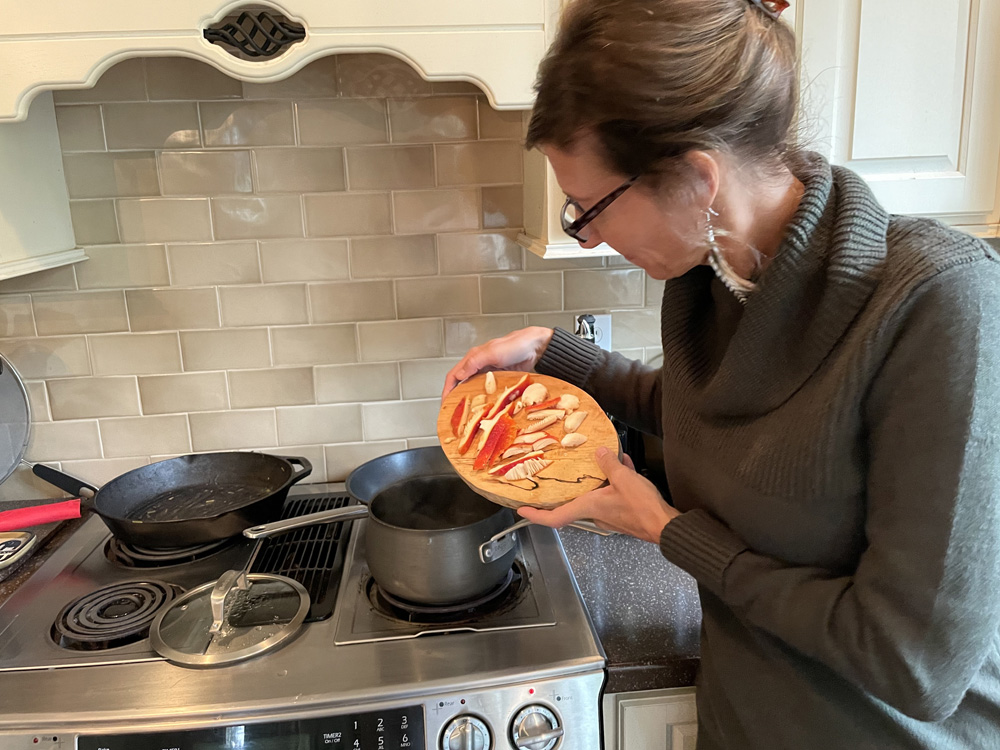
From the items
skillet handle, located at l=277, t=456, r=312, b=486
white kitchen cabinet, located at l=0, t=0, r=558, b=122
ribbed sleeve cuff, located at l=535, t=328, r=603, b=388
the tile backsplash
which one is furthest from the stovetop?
white kitchen cabinet, located at l=0, t=0, r=558, b=122

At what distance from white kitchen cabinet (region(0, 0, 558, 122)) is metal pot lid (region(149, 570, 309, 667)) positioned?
738 mm

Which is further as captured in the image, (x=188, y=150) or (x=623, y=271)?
(x=623, y=271)

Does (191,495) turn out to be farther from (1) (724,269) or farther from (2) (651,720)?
(1) (724,269)

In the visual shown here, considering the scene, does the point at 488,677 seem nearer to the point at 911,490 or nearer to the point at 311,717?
the point at 311,717

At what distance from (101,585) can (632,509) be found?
888mm

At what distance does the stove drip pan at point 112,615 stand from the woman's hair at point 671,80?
3.01 feet

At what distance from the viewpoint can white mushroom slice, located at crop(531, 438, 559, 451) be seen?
3.37 feet

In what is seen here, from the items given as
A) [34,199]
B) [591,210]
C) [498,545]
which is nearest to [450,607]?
[498,545]

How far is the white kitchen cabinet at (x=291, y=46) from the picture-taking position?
1.01m

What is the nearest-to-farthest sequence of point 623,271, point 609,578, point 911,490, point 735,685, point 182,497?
point 911,490 → point 735,685 → point 609,578 → point 182,497 → point 623,271

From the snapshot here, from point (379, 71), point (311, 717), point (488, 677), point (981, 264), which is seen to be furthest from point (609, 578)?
point (379, 71)

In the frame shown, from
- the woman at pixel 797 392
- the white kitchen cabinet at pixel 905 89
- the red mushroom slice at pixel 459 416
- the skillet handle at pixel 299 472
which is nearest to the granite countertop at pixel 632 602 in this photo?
the woman at pixel 797 392

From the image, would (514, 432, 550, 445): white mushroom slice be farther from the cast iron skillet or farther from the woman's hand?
the cast iron skillet

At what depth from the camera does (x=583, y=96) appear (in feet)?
2.46
